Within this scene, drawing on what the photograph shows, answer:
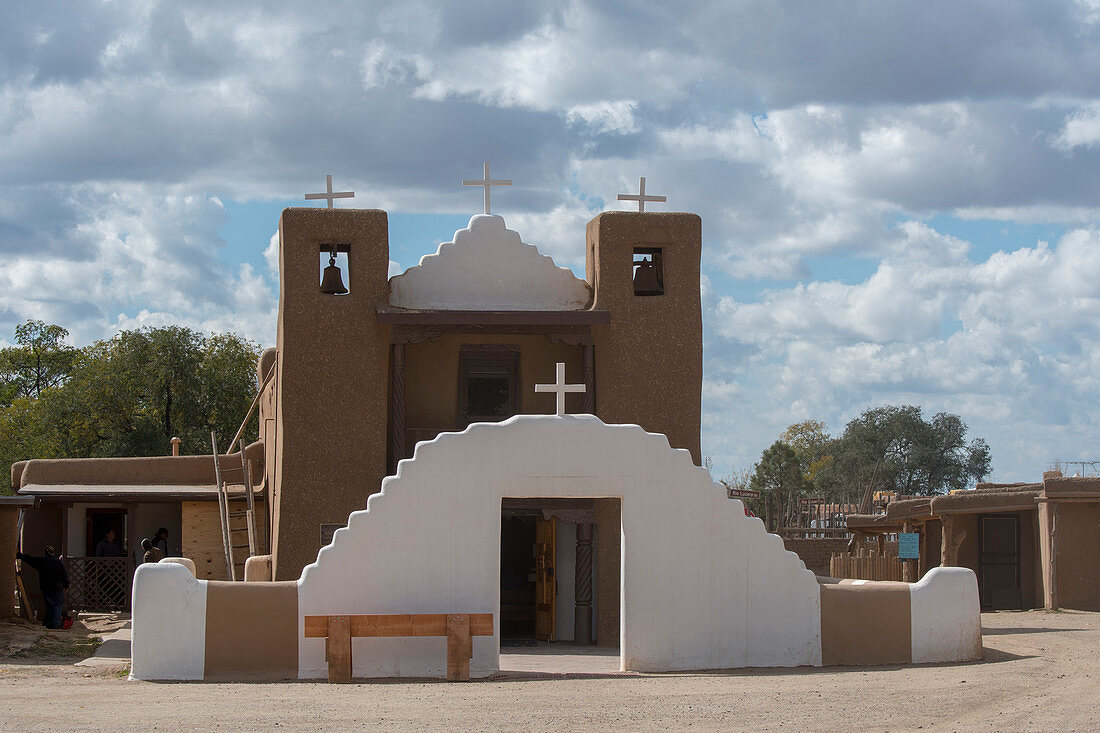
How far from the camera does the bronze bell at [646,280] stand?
19891 millimetres

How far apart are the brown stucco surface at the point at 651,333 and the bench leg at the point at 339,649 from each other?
6.59 metres

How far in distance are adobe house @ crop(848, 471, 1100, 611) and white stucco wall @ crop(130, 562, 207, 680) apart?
552 inches

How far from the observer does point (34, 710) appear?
446 inches

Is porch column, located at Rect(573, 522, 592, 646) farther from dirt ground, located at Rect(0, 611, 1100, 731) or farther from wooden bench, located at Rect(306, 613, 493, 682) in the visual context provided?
wooden bench, located at Rect(306, 613, 493, 682)

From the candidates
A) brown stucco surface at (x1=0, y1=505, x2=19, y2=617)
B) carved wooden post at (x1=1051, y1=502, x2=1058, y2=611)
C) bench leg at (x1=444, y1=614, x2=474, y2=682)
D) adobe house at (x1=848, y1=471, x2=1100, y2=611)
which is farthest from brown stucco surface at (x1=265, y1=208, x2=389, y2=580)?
carved wooden post at (x1=1051, y1=502, x2=1058, y2=611)

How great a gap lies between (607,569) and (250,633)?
659cm

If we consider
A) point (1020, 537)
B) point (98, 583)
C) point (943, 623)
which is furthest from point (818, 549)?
point (943, 623)

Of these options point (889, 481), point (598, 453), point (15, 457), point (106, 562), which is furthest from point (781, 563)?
point (889, 481)

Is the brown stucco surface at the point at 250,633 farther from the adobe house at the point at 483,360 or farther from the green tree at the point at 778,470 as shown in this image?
the green tree at the point at 778,470

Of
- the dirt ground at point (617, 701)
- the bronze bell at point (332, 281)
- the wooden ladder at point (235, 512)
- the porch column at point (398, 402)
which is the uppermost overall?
the bronze bell at point (332, 281)

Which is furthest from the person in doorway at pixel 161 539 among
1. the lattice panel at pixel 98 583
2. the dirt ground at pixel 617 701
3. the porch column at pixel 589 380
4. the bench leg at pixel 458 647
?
the bench leg at pixel 458 647

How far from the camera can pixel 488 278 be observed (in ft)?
65.5

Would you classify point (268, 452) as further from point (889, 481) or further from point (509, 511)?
point (889, 481)

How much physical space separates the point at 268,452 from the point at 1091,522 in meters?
13.9
